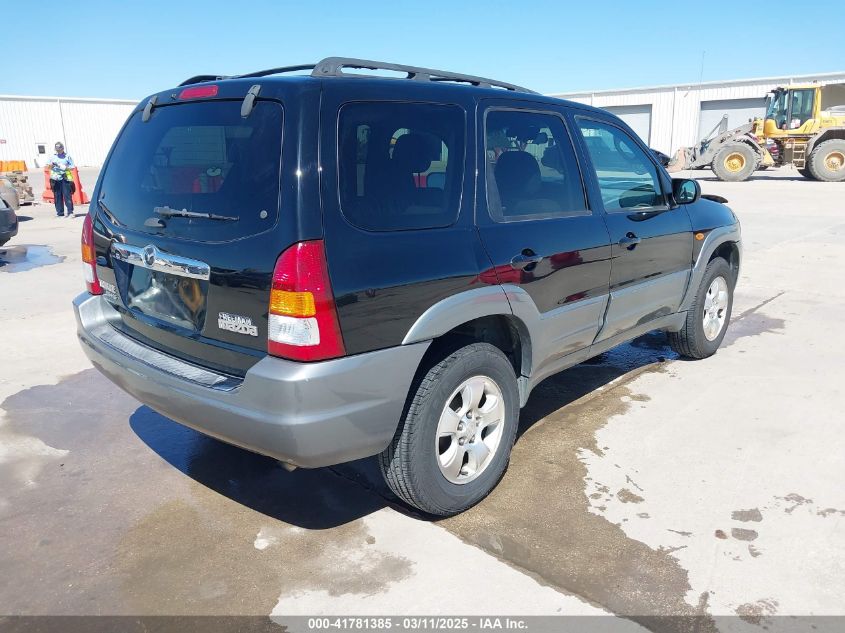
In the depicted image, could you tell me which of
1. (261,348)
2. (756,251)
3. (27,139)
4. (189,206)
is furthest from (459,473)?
(27,139)

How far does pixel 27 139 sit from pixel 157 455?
45.7 metres

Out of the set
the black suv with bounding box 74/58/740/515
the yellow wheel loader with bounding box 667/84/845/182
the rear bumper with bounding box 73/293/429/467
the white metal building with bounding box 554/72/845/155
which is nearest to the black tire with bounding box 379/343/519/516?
the black suv with bounding box 74/58/740/515

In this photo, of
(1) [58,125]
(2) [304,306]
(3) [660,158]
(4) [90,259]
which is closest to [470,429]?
(2) [304,306]

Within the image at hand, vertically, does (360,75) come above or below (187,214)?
above

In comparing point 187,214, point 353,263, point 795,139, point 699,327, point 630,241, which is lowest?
point 699,327

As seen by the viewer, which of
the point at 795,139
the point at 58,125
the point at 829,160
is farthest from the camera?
the point at 58,125

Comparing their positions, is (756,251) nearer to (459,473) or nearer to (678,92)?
(459,473)

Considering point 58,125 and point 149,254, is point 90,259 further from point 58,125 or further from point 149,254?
point 58,125

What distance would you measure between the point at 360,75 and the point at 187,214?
0.93 meters

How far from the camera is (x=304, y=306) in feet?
7.94

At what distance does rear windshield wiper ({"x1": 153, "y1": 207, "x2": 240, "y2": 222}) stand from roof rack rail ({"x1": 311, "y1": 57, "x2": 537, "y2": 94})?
68 centimetres

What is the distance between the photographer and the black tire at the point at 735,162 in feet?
77.8

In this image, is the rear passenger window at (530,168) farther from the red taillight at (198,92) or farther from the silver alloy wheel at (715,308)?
the silver alloy wheel at (715,308)

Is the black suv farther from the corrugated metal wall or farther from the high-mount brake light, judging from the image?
the corrugated metal wall
